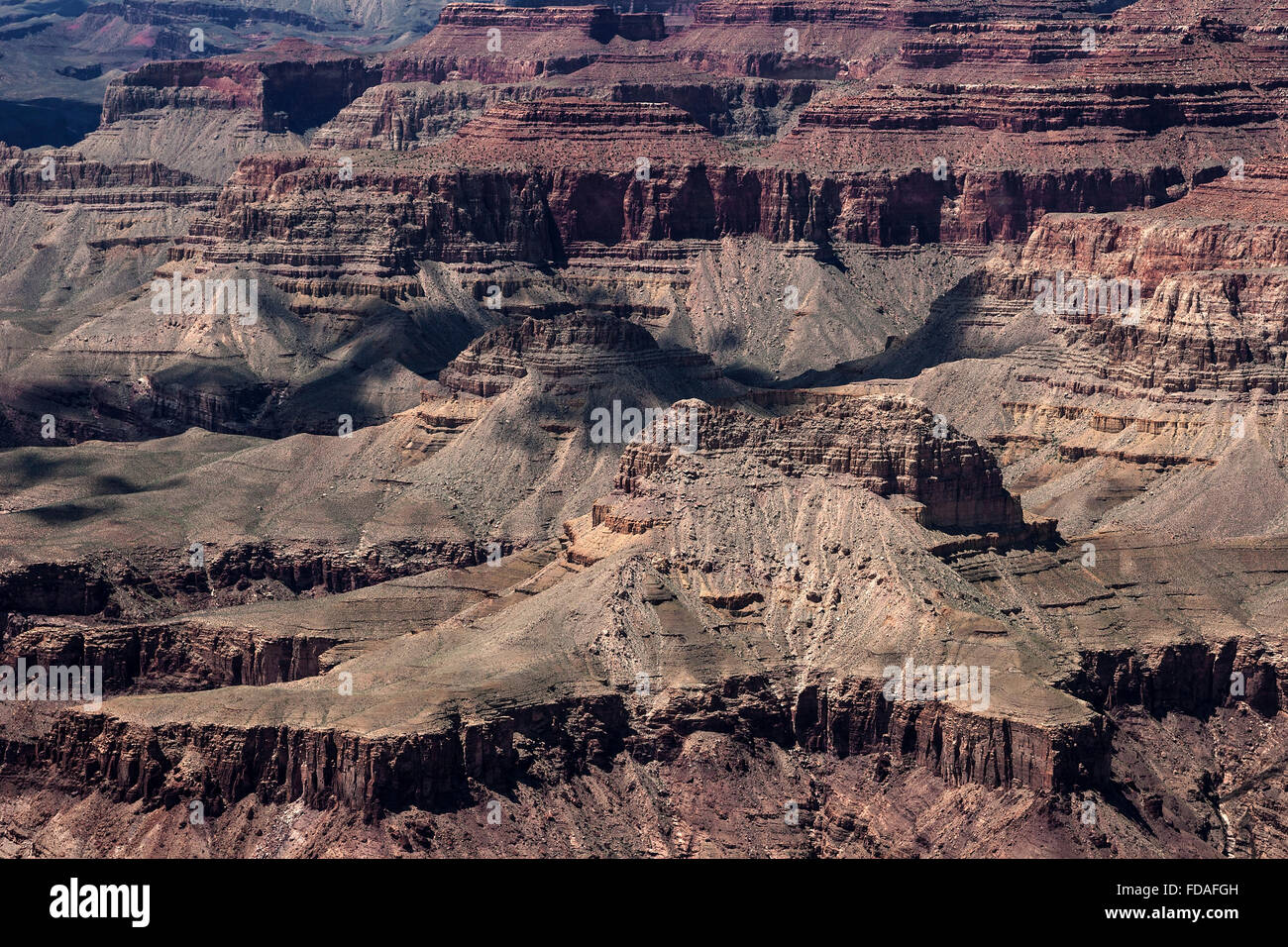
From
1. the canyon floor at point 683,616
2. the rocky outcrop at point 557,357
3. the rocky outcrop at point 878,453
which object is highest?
the rocky outcrop at point 878,453

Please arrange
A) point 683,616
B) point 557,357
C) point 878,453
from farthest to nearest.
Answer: point 557,357 → point 878,453 → point 683,616

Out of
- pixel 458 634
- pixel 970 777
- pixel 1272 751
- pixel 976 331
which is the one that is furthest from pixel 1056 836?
pixel 976 331

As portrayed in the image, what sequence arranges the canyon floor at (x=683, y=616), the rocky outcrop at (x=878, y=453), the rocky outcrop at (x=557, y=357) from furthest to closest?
the rocky outcrop at (x=557, y=357)
the rocky outcrop at (x=878, y=453)
the canyon floor at (x=683, y=616)

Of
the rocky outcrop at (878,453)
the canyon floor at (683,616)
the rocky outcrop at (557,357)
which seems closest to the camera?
the canyon floor at (683,616)

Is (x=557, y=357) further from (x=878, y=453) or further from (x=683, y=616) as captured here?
(x=683, y=616)

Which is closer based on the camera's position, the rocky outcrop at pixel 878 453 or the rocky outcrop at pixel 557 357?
the rocky outcrop at pixel 878 453

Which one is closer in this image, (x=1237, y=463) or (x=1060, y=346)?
(x=1237, y=463)

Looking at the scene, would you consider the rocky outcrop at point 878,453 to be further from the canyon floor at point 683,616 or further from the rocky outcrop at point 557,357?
the rocky outcrop at point 557,357

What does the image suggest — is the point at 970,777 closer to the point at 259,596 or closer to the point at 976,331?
the point at 259,596

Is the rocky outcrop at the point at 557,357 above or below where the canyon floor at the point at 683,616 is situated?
above

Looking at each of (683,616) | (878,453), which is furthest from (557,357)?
(683,616)

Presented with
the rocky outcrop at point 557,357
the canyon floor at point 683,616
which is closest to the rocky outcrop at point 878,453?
the canyon floor at point 683,616
